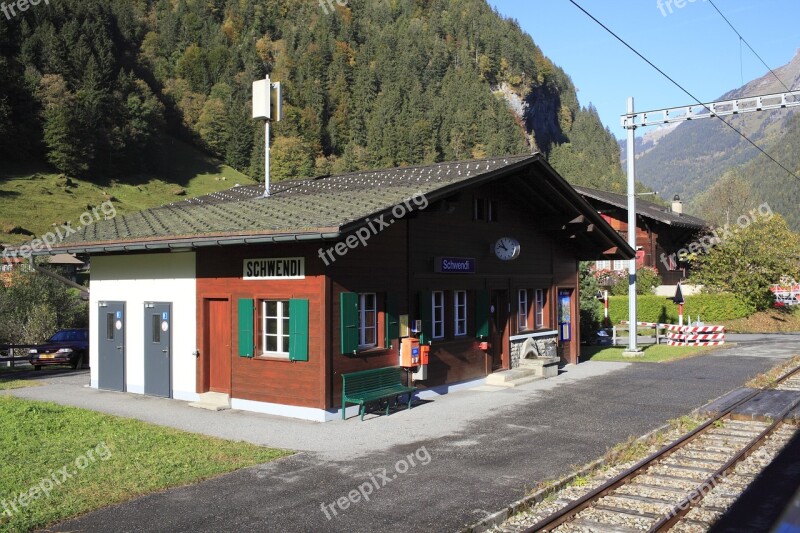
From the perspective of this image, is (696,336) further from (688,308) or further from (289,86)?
(289,86)

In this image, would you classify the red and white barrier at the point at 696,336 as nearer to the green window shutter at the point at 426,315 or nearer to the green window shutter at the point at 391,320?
the green window shutter at the point at 426,315

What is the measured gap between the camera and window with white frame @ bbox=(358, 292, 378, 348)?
12609mm

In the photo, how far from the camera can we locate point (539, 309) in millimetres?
18453

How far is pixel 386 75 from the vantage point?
409 ft

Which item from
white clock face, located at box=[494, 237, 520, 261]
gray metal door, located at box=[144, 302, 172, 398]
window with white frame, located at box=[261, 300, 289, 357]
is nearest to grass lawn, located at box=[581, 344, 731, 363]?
white clock face, located at box=[494, 237, 520, 261]

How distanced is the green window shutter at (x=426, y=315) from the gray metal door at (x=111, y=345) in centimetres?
623

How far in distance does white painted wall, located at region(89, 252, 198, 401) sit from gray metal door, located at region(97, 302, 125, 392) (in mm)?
131

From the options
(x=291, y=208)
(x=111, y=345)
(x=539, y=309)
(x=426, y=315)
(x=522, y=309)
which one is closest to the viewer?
(x=291, y=208)

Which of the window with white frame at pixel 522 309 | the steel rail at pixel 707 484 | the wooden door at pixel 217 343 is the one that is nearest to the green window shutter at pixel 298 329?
the wooden door at pixel 217 343

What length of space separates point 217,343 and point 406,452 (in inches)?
211

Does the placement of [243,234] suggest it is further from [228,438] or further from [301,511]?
[301,511]

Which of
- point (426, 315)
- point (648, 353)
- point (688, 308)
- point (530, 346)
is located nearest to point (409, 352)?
point (426, 315)

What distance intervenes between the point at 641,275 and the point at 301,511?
110 ft

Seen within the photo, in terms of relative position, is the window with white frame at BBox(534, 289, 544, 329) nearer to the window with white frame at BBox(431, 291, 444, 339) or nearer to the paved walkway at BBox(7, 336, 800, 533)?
the paved walkway at BBox(7, 336, 800, 533)
